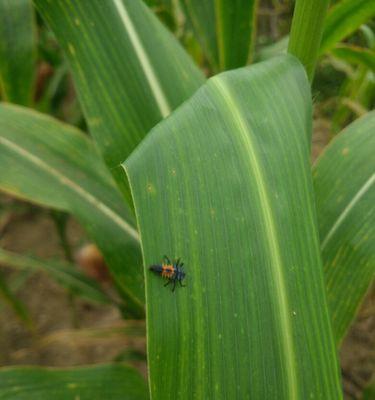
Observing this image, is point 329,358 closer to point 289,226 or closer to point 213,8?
point 289,226

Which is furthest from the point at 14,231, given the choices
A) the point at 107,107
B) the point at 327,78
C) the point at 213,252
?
the point at 213,252

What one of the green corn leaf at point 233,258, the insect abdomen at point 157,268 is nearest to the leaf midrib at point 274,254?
the green corn leaf at point 233,258

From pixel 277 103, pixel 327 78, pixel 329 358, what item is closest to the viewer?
pixel 329 358

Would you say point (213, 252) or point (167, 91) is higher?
point (167, 91)

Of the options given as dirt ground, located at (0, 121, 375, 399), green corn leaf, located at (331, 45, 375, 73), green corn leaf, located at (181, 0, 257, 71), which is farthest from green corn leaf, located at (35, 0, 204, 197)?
dirt ground, located at (0, 121, 375, 399)

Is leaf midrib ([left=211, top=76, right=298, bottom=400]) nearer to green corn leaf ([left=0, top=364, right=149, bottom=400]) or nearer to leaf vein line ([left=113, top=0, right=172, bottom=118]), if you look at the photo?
leaf vein line ([left=113, top=0, right=172, bottom=118])

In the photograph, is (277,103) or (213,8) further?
(213,8)

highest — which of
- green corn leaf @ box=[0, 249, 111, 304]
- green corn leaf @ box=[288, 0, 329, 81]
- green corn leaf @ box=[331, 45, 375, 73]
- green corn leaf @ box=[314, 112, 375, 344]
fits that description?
green corn leaf @ box=[331, 45, 375, 73]
